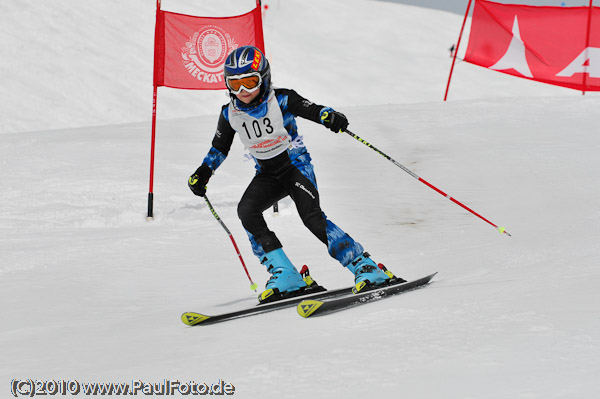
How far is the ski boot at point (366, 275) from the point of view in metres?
3.97

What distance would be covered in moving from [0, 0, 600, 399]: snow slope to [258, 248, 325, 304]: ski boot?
33cm

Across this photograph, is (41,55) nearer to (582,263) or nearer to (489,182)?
(489,182)

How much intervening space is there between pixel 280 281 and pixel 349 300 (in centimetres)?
78

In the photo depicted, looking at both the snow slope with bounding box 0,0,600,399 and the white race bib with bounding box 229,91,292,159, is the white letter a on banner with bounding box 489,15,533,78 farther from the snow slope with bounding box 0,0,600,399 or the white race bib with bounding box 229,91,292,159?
the white race bib with bounding box 229,91,292,159

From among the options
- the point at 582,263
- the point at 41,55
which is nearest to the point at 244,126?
the point at 582,263

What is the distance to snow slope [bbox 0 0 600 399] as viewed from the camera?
2.31m

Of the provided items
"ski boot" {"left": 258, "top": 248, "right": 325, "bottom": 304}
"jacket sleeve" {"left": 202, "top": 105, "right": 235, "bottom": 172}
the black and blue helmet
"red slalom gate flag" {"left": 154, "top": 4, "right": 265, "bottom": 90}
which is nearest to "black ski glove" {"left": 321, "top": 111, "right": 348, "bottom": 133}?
the black and blue helmet

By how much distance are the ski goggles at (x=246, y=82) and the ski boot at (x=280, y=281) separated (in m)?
1.13

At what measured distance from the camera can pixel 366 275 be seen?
4.04m

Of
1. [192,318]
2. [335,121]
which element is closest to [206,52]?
[335,121]

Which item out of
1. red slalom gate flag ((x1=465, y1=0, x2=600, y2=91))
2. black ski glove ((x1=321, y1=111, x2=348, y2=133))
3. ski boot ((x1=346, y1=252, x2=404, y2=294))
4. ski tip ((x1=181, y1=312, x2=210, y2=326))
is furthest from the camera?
red slalom gate flag ((x1=465, y1=0, x2=600, y2=91))

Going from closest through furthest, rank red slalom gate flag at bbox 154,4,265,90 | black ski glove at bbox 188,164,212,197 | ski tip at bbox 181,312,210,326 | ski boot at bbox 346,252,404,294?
ski tip at bbox 181,312,210,326, ski boot at bbox 346,252,404,294, black ski glove at bbox 188,164,212,197, red slalom gate flag at bbox 154,4,265,90

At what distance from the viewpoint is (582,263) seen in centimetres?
404

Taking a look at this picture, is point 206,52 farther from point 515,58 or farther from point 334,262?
point 515,58
